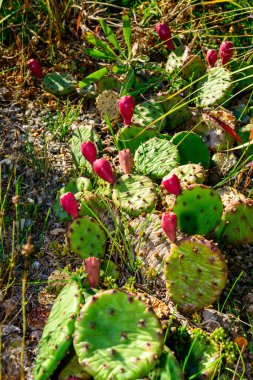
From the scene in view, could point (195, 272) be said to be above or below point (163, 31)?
below

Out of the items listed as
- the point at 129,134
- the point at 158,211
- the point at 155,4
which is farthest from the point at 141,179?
the point at 155,4

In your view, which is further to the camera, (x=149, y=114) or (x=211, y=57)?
(x=211, y=57)

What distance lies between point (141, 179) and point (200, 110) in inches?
27.5

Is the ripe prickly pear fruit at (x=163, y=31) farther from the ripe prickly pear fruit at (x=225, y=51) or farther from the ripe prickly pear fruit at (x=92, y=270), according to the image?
the ripe prickly pear fruit at (x=92, y=270)

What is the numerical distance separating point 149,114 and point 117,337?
4.27 feet

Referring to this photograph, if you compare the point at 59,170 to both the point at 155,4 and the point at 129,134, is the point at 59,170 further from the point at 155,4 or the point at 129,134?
the point at 155,4

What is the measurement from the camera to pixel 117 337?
2240 mm

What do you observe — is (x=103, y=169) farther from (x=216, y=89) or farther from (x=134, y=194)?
(x=216, y=89)

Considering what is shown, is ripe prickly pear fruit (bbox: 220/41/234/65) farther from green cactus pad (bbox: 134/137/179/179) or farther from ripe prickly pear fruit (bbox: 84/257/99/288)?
ripe prickly pear fruit (bbox: 84/257/99/288)

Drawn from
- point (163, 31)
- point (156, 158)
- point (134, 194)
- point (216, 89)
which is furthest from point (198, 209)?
point (163, 31)

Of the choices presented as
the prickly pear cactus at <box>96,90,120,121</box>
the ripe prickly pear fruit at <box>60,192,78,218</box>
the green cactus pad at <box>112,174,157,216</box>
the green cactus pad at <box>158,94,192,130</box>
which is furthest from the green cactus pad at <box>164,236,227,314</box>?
the prickly pear cactus at <box>96,90,120,121</box>

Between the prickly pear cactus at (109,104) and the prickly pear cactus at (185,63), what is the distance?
38 cm

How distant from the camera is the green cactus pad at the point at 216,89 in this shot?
10.6 ft

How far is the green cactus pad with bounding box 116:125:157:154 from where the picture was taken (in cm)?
309
